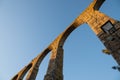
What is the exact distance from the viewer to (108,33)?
6.93 metres

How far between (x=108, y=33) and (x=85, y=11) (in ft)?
10.9

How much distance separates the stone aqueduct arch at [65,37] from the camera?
25.4 feet

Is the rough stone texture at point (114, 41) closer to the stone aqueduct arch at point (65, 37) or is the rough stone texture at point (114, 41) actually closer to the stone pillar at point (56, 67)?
the stone aqueduct arch at point (65, 37)

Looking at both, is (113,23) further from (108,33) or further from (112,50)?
(112,50)

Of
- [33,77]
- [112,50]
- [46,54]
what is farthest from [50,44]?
[112,50]

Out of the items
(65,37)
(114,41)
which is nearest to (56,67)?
(65,37)

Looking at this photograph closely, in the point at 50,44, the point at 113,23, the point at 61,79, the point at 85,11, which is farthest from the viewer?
the point at 50,44

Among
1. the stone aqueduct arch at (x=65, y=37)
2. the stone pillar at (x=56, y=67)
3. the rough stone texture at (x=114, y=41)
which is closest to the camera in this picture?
the rough stone texture at (x=114, y=41)

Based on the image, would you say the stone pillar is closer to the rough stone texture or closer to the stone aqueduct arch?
the stone aqueduct arch

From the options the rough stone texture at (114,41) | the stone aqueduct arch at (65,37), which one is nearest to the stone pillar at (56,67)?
the stone aqueduct arch at (65,37)

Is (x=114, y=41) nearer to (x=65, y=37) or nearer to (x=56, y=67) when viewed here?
(x=56, y=67)

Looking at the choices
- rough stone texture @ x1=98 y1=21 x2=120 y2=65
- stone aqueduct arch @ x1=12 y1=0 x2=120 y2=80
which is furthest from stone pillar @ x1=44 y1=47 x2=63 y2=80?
rough stone texture @ x1=98 y1=21 x2=120 y2=65

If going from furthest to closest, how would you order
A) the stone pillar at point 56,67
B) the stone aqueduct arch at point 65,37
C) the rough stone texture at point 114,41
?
the stone pillar at point 56,67 → the stone aqueduct arch at point 65,37 → the rough stone texture at point 114,41

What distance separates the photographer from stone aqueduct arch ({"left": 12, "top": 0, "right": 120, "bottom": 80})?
7.75m
